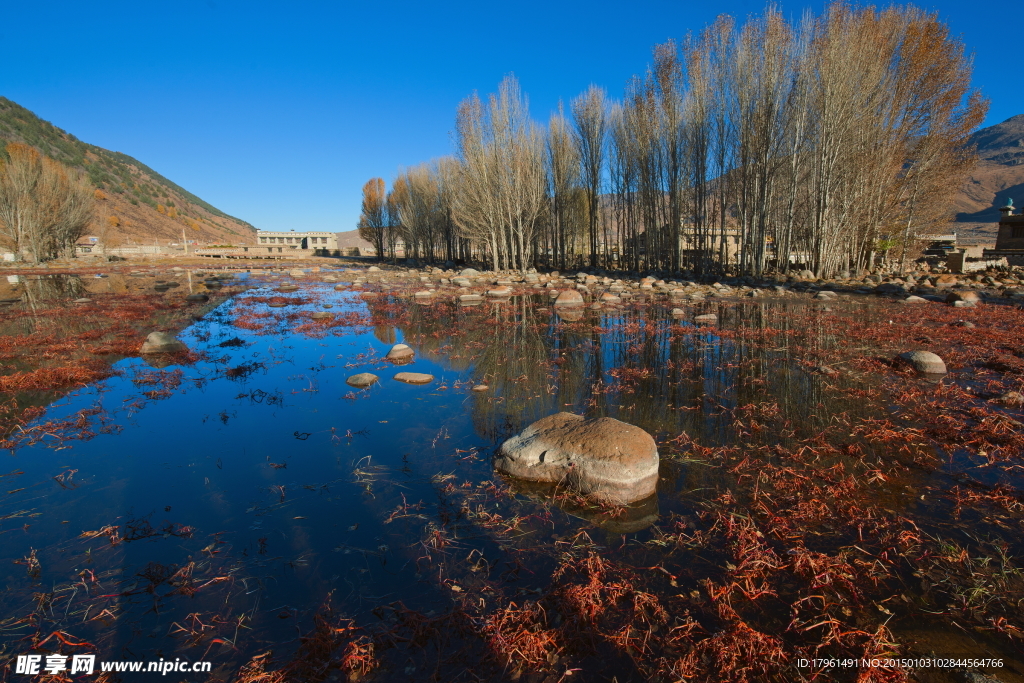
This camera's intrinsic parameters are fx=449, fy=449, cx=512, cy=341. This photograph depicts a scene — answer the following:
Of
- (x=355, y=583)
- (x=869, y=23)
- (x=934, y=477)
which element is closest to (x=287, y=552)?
(x=355, y=583)

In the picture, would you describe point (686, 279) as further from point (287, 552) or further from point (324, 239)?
point (324, 239)

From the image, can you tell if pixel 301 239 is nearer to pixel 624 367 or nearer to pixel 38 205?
pixel 38 205

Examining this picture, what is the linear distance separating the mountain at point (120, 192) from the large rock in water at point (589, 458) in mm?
92048

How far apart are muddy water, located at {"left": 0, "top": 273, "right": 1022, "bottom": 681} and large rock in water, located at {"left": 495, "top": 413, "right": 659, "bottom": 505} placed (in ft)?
0.59

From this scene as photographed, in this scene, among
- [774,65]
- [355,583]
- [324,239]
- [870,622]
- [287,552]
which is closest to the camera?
[870,622]

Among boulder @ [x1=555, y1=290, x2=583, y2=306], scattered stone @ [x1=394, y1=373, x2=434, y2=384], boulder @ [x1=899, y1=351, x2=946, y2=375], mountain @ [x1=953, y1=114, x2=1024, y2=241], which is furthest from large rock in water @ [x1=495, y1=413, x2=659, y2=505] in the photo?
mountain @ [x1=953, y1=114, x2=1024, y2=241]

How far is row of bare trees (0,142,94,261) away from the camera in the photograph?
39.2 metres

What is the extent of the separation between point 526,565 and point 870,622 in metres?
2.06

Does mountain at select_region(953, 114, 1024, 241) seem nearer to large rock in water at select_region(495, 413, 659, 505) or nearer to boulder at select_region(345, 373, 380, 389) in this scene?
large rock in water at select_region(495, 413, 659, 505)

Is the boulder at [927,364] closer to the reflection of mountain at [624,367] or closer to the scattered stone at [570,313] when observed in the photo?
the reflection of mountain at [624,367]

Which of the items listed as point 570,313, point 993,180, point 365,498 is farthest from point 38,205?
point 993,180

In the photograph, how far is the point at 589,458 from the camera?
4113mm

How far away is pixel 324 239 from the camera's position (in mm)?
100750

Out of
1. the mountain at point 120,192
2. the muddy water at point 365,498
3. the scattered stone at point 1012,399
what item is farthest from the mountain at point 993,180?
the mountain at point 120,192
